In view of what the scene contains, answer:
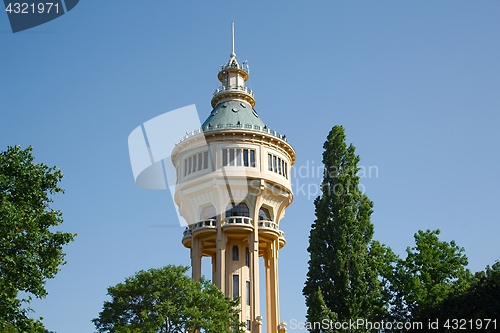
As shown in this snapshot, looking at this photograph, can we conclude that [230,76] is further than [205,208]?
Yes

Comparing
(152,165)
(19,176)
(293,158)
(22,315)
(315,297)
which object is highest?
(293,158)

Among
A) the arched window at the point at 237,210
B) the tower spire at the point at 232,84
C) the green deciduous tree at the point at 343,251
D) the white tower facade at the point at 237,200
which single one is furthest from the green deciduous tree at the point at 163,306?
the tower spire at the point at 232,84

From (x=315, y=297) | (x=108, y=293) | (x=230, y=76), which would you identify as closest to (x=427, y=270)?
(x=315, y=297)

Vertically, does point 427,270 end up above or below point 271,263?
below

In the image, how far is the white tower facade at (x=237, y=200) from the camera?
56.4 meters

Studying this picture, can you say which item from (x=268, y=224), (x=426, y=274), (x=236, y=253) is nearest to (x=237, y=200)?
(x=268, y=224)

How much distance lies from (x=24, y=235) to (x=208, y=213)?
94.7 feet

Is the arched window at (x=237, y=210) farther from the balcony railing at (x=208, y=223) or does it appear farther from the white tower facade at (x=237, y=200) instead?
the balcony railing at (x=208, y=223)

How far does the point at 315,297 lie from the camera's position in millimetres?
39281

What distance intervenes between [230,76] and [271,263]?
19223 millimetres

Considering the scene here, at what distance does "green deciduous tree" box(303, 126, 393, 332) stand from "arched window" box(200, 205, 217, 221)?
50.6 feet

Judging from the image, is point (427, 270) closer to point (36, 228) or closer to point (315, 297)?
point (315, 297)

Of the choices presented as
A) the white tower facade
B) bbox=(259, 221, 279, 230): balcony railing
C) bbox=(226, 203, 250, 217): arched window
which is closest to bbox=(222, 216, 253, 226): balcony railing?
the white tower facade

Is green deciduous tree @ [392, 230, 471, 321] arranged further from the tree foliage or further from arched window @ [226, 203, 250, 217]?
arched window @ [226, 203, 250, 217]
